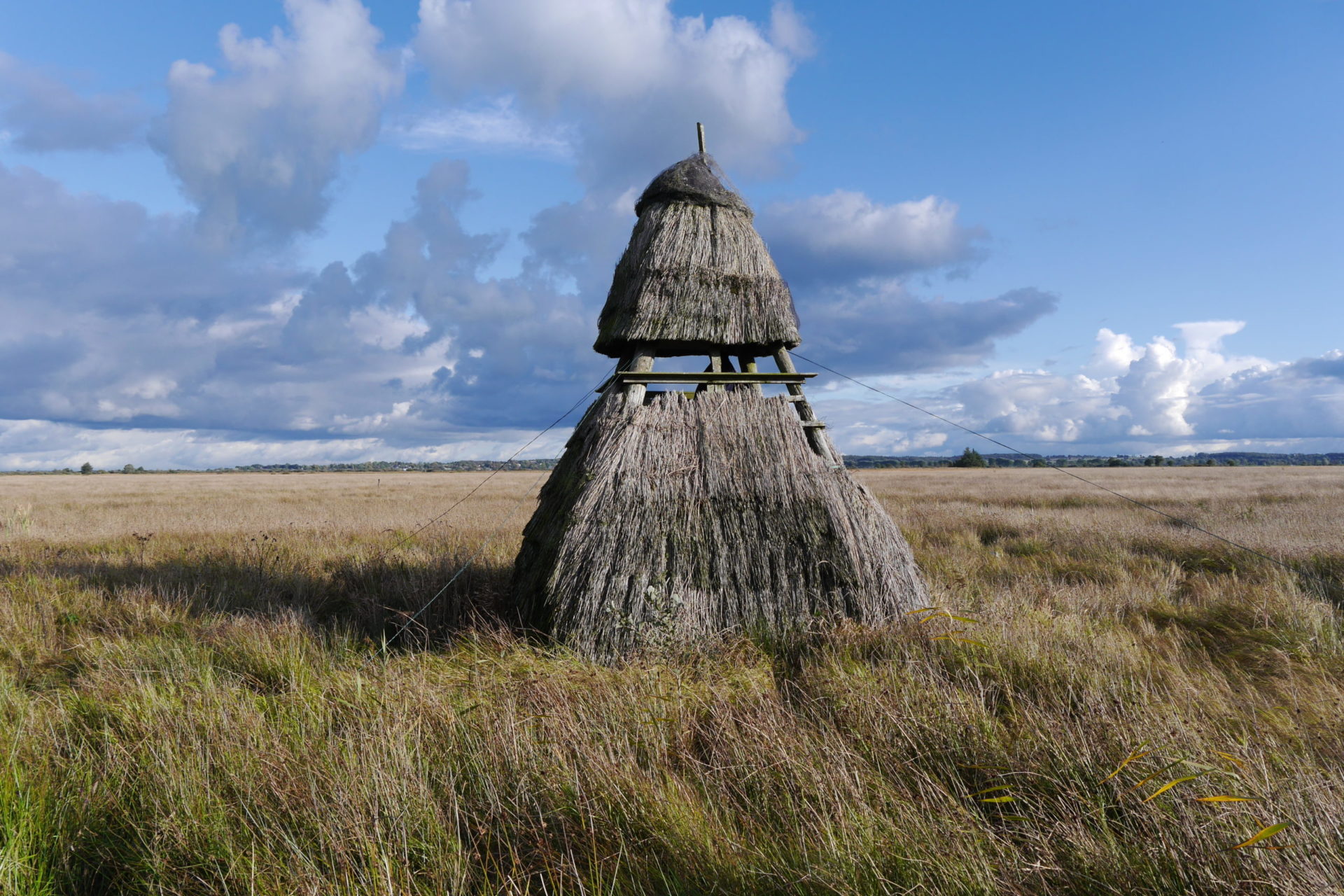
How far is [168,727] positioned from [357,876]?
220cm

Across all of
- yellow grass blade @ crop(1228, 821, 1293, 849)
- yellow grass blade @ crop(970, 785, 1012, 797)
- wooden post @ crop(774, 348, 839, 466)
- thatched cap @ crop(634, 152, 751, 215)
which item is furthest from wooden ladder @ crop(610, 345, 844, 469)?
yellow grass blade @ crop(1228, 821, 1293, 849)

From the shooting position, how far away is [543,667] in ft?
17.2

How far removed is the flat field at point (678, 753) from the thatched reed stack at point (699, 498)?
0.47m

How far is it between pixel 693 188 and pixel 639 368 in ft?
8.19

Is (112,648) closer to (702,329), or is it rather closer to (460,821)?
(460,821)

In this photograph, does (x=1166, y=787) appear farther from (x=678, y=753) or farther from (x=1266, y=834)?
(x=678, y=753)

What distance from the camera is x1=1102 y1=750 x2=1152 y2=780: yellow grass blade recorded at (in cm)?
305

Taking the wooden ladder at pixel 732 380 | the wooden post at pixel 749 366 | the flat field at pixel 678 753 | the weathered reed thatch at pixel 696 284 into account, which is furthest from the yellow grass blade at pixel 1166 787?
the weathered reed thatch at pixel 696 284

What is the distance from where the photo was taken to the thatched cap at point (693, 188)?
772 centimetres

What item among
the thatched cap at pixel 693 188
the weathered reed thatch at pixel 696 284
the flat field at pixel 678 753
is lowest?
the flat field at pixel 678 753

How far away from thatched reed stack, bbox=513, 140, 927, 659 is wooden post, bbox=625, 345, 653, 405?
0.02 meters

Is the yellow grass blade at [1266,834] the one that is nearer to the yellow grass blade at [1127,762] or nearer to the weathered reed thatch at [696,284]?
the yellow grass blade at [1127,762]

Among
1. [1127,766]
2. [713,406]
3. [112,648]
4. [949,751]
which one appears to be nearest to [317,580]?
[112,648]

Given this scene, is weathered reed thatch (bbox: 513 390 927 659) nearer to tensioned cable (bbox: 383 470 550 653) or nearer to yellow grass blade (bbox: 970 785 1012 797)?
tensioned cable (bbox: 383 470 550 653)
